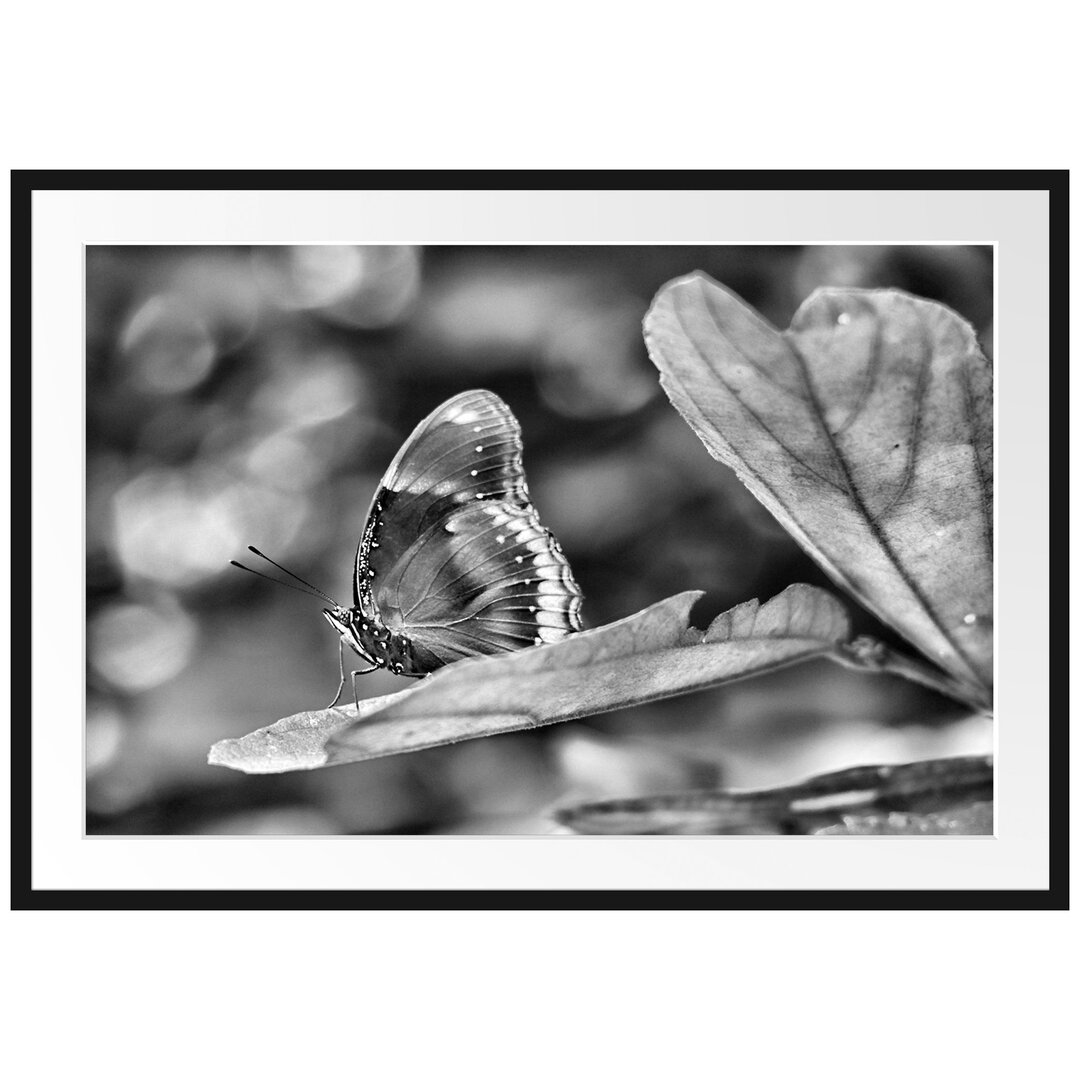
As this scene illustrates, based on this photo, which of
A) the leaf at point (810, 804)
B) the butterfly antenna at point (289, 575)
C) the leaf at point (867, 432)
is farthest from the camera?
the butterfly antenna at point (289, 575)

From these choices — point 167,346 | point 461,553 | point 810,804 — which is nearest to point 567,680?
point 461,553

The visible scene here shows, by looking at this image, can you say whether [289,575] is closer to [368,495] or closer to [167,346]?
[368,495]

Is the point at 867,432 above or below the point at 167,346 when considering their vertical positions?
below

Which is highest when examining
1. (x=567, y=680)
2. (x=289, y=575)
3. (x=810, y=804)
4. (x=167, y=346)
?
(x=167, y=346)

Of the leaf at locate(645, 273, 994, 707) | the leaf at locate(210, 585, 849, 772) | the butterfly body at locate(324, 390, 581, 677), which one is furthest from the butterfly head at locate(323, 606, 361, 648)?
the leaf at locate(645, 273, 994, 707)

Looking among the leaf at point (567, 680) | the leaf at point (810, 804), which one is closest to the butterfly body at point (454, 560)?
the leaf at point (567, 680)

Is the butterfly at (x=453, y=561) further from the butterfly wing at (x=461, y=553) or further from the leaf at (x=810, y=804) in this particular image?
the leaf at (x=810, y=804)
